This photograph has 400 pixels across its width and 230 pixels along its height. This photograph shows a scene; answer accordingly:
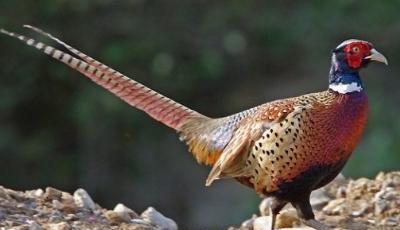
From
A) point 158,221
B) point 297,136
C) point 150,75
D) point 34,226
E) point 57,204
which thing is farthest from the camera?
point 150,75

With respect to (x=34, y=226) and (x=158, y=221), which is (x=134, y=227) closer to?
(x=158, y=221)

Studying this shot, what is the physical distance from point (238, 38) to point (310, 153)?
5423 millimetres

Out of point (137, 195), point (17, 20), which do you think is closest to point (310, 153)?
point (17, 20)

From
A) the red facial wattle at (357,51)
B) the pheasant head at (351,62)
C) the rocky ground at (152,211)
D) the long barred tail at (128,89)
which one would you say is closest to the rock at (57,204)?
the rocky ground at (152,211)

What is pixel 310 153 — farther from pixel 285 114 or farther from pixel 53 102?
pixel 53 102

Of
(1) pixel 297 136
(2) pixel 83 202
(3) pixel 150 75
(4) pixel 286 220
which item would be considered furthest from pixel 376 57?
(3) pixel 150 75

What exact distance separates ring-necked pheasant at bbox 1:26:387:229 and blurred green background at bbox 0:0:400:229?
4281 mm

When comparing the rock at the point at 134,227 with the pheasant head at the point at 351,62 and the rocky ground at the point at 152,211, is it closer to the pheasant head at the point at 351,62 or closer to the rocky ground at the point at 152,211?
the rocky ground at the point at 152,211

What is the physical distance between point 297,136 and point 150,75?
5.05 metres

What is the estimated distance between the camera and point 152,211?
6000 mm

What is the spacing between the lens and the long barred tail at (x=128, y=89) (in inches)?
223

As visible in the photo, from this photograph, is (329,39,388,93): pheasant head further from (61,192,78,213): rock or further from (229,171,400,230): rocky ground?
(61,192,78,213): rock

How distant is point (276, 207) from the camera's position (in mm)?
5539

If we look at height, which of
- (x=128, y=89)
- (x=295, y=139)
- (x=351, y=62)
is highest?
(x=351, y=62)
